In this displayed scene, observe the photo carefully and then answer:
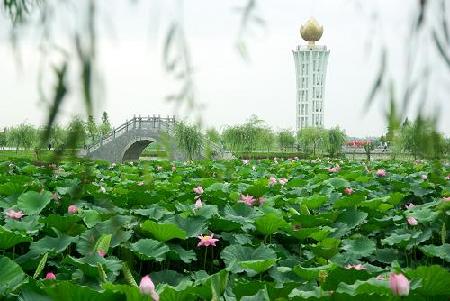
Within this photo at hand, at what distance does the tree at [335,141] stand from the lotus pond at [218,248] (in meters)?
36.3

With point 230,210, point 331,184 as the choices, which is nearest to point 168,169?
point 331,184

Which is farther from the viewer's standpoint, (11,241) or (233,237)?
(233,237)

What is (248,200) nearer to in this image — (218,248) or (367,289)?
(218,248)

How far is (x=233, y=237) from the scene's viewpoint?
2699 mm

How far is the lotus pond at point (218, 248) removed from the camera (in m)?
1.54

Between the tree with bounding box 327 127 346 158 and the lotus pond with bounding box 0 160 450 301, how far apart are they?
3629 centimetres

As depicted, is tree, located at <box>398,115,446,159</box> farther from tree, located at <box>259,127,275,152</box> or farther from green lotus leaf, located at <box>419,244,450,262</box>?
tree, located at <box>259,127,275,152</box>

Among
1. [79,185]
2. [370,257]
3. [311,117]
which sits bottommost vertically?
[370,257]

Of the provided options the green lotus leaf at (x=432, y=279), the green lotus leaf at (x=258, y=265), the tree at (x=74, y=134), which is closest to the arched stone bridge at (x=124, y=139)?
the green lotus leaf at (x=258, y=265)

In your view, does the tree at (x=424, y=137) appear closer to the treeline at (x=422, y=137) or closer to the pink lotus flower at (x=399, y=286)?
the treeline at (x=422, y=137)

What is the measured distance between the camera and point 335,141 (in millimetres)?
40375

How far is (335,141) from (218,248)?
38.3 m

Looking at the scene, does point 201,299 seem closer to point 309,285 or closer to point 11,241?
point 309,285

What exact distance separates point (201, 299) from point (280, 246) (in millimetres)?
1047
